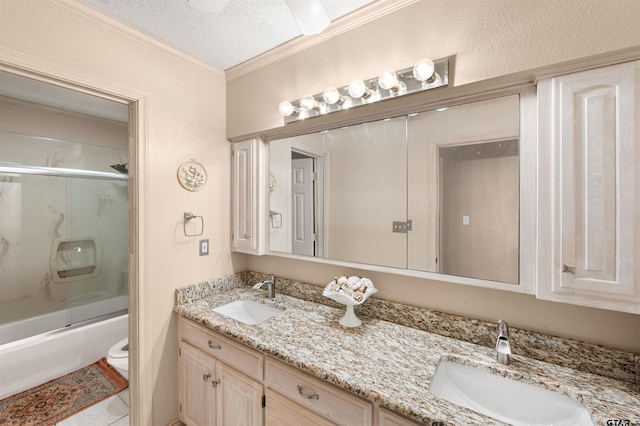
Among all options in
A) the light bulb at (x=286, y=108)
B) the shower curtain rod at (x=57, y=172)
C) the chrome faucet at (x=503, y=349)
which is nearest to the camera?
the chrome faucet at (x=503, y=349)

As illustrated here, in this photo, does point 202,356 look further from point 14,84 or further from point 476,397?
point 14,84

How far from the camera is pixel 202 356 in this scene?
1643mm

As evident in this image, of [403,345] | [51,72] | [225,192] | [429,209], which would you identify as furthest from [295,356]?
[51,72]

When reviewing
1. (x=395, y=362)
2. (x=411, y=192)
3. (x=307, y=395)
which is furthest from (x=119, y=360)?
(x=411, y=192)

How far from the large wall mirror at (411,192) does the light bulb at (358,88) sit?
223mm

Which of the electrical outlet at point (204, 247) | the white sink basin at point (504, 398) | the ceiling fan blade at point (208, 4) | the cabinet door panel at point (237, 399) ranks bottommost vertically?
the cabinet door panel at point (237, 399)

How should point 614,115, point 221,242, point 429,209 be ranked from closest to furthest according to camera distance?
1. point 614,115
2. point 429,209
3. point 221,242

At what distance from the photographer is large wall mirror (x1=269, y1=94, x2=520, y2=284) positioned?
4.07 feet

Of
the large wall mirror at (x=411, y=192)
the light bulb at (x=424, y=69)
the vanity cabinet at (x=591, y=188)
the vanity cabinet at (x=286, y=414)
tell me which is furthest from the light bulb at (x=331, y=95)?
the vanity cabinet at (x=286, y=414)

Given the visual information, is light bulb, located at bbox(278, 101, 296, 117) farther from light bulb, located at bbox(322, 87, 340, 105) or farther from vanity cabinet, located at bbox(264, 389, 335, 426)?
vanity cabinet, located at bbox(264, 389, 335, 426)

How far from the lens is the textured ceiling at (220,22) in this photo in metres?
1.40

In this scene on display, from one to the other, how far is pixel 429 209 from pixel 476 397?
32.2 inches

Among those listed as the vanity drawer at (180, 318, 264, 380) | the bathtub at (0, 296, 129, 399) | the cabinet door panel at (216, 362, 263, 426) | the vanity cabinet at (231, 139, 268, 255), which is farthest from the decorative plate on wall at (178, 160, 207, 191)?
the bathtub at (0, 296, 129, 399)

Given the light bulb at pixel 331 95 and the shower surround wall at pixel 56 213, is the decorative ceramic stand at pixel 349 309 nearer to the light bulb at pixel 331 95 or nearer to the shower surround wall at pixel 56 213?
the light bulb at pixel 331 95
